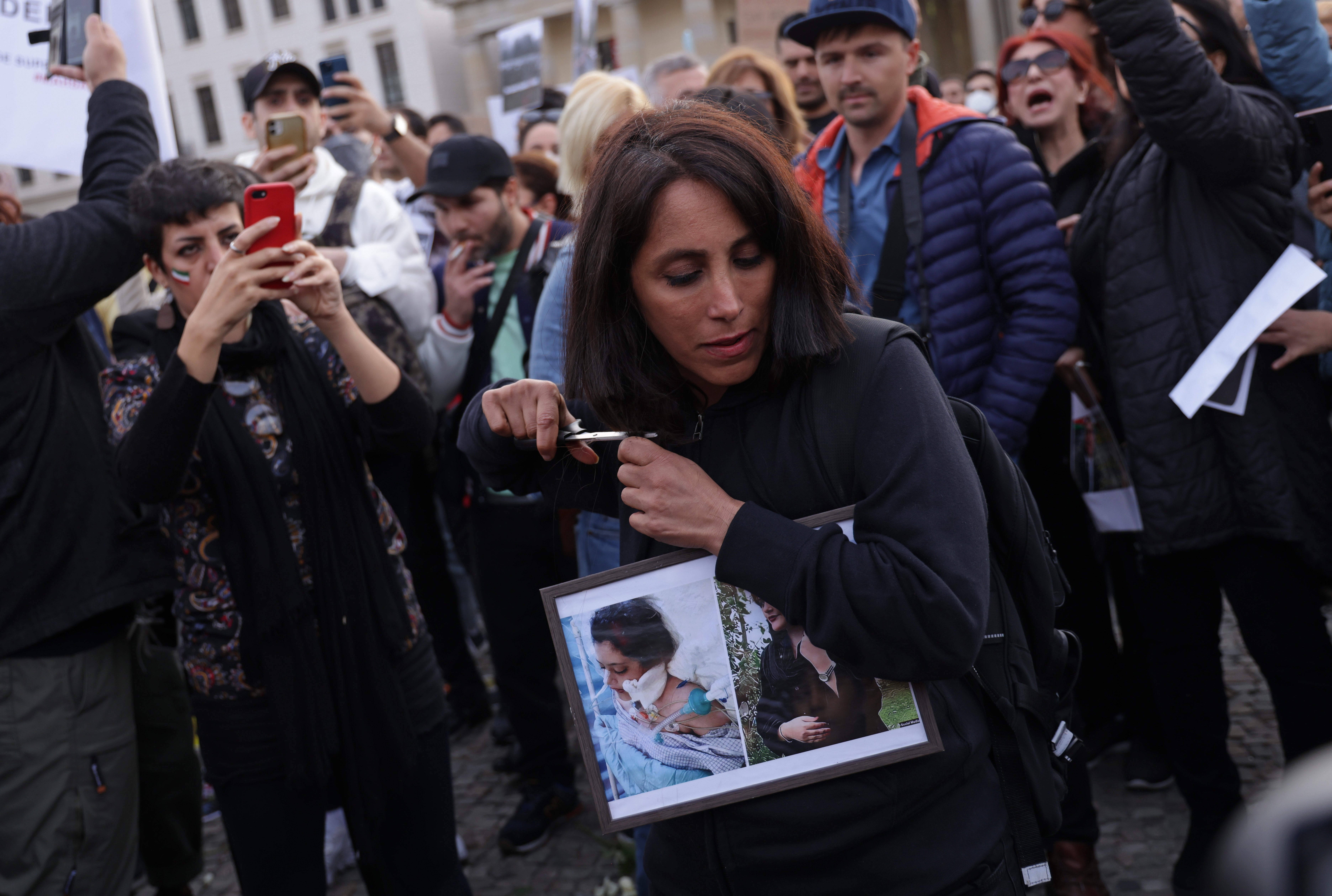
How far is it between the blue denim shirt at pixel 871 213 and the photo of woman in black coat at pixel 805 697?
5.85 ft

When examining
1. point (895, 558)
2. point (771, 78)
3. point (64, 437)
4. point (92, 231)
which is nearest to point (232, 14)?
point (771, 78)

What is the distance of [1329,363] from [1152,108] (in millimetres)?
1033

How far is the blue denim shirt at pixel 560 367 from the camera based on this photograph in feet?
11.1

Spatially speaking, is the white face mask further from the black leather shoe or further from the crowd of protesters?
the black leather shoe

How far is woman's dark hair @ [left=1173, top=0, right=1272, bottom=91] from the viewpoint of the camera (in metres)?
3.05

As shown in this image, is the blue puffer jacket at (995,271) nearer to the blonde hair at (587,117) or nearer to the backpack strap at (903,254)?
the backpack strap at (903,254)

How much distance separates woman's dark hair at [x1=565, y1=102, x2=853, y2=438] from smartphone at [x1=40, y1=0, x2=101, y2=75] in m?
2.25

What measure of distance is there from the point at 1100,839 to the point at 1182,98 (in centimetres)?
238

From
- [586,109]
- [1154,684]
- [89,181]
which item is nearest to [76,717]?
[89,181]

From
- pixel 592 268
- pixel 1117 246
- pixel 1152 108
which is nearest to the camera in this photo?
pixel 592 268

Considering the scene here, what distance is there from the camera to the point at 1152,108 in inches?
106

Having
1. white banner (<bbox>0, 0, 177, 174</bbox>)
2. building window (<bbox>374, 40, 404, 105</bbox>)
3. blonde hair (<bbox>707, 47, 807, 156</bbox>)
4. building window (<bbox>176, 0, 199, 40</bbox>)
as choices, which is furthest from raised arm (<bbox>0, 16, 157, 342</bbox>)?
building window (<bbox>176, 0, 199, 40</bbox>)

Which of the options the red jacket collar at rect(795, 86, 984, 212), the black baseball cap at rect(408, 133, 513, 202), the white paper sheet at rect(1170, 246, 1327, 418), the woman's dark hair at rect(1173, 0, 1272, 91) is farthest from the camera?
the black baseball cap at rect(408, 133, 513, 202)

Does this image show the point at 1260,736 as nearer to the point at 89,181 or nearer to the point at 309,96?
the point at 89,181
